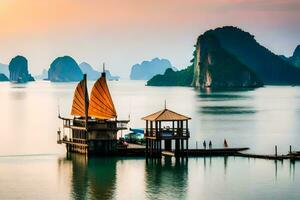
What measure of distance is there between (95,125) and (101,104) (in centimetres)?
322

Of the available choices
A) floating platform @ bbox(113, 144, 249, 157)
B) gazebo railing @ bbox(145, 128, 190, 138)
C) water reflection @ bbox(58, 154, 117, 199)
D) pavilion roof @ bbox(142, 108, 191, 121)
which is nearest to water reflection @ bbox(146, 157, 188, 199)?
gazebo railing @ bbox(145, 128, 190, 138)

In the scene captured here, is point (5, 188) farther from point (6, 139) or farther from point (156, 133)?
point (6, 139)

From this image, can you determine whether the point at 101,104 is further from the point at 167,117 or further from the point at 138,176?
the point at 138,176

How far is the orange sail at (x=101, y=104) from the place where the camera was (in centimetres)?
7106

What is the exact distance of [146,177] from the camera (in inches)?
2372

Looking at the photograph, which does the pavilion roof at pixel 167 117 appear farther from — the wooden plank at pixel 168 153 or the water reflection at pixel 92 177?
the water reflection at pixel 92 177

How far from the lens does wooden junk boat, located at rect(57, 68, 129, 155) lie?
227 feet

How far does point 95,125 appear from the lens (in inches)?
2717

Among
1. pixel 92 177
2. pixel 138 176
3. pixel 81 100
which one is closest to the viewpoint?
pixel 92 177

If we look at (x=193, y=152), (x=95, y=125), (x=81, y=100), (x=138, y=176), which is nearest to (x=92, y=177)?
(x=138, y=176)

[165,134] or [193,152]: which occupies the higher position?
[165,134]

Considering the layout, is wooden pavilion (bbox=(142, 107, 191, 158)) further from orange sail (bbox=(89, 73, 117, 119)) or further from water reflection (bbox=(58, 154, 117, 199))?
orange sail (bbox=(89, 73, 117, 119))

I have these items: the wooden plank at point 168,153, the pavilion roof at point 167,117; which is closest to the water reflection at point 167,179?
the wooden plank at point 168,153

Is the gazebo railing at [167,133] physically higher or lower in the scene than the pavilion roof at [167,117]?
lower
